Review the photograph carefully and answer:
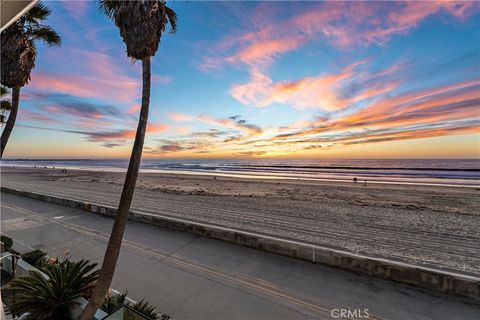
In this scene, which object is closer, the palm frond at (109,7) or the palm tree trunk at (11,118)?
the palm frond at (109,7)

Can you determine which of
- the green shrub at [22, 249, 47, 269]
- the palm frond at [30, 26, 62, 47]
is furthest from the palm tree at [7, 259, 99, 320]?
the palm frond at [30, 26, 62, 47]

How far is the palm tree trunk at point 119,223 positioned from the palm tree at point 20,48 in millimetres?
6090

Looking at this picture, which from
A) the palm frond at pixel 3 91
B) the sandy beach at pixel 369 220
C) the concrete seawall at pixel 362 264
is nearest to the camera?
the concrete seawall at pixel 362 264

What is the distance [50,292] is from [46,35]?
9069 mm

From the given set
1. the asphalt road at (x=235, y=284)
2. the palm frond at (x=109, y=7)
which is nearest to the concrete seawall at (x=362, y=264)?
the asphalt road at (x=235, y=284)

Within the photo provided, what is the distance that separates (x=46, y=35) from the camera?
28.6ft

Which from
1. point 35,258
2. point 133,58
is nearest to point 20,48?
point 133,58

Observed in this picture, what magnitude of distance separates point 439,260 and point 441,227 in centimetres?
562

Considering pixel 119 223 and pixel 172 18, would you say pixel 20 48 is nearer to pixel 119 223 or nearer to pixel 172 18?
pixel 172 18

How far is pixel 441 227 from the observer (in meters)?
12.9

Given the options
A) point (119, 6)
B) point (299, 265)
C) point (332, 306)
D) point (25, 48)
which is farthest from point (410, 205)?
point (25, 48)

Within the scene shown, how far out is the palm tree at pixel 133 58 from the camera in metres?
4.61

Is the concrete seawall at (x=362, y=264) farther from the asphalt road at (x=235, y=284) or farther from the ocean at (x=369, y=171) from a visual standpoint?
the ocean at (x=369, y=171)

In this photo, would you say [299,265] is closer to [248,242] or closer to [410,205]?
[248,242]
